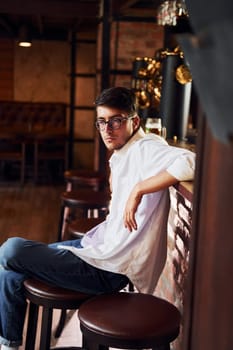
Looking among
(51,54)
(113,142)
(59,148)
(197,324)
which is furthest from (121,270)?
(51,54)

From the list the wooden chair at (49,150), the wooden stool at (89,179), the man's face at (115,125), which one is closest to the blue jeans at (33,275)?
the man's face at (115,125)

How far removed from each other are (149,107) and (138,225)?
2.43m

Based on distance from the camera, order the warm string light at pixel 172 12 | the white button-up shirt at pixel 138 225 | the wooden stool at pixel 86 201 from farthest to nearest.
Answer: the wooden stool at pixel 86 201
the warm string light at pixel 172 12
the white button-up shirt at pixel 138 225

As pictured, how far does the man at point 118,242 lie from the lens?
6.54 ft

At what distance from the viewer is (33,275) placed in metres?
2.12

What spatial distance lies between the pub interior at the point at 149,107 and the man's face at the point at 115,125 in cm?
30

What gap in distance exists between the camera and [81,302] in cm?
202

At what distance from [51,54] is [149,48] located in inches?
150

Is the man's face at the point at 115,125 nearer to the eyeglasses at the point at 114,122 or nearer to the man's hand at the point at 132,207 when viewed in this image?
the eyeglasses at the point at 114,122

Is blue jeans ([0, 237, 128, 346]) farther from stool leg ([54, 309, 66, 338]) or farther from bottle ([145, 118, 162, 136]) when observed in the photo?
bottle ([145, 118, 162, 136])

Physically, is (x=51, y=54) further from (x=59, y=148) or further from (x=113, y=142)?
(x=113, y=142)

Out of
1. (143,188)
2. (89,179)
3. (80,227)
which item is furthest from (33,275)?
(89,179)

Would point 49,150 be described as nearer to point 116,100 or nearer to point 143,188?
point 116,100

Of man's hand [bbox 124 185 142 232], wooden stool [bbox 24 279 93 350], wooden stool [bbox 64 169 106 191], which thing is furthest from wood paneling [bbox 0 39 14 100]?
man's hand [bbox 124 185 142 232]
